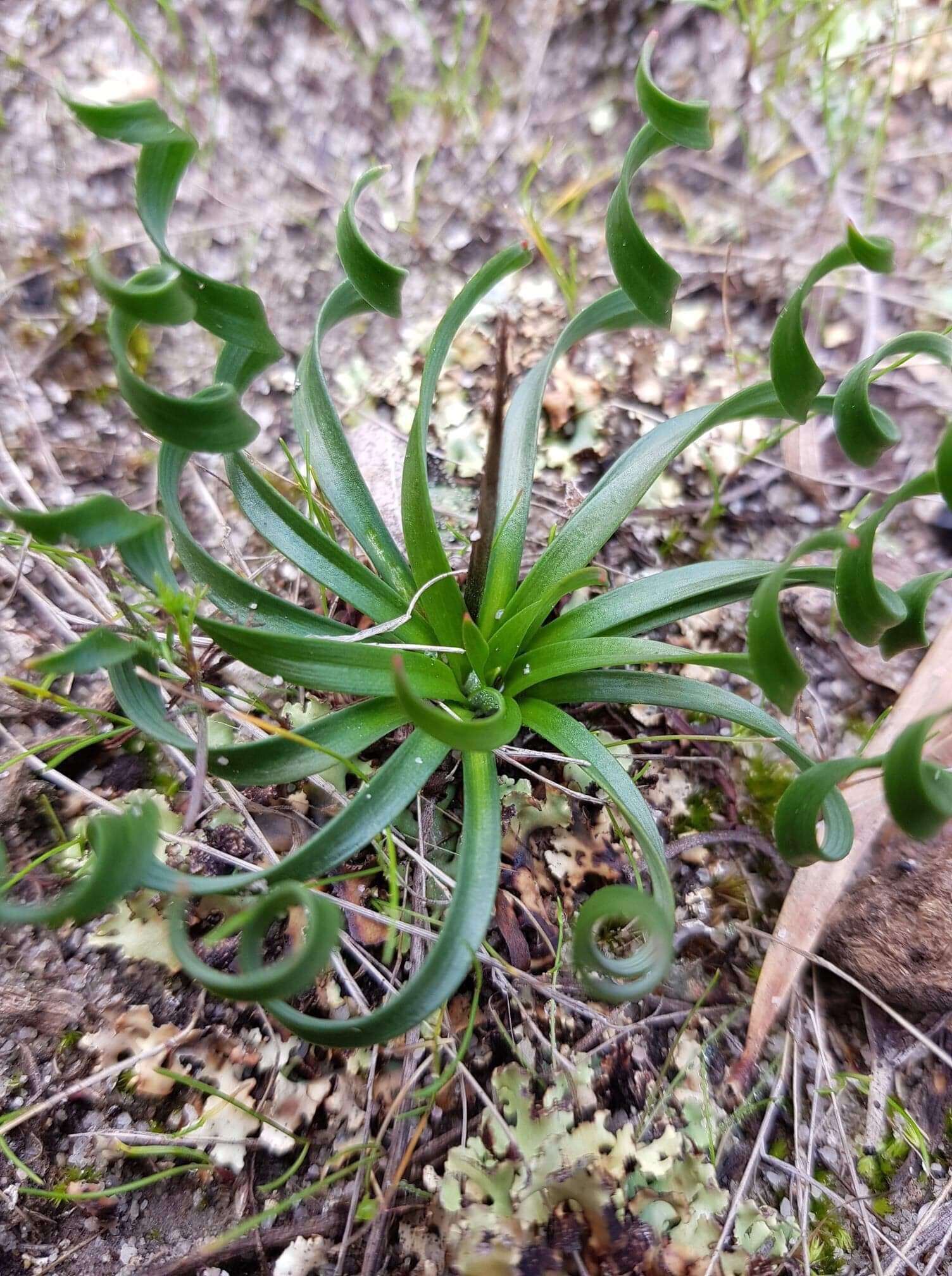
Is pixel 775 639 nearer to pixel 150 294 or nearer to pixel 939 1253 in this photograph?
pixel 150 294

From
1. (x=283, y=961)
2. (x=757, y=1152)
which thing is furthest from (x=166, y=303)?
(x=757, y=1152)

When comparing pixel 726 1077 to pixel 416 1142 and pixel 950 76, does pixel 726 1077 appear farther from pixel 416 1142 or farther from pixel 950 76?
pixel 950 76

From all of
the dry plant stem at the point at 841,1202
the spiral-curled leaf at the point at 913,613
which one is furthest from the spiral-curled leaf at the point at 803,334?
the dry plant stem at the point at 841,1202

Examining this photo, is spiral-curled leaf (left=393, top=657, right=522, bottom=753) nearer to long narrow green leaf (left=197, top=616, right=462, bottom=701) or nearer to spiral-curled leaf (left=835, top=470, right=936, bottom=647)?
long narrow green leaf (left=197, top=616, right=462, bottom=701)

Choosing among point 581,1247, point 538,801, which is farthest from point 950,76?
point 581,1247

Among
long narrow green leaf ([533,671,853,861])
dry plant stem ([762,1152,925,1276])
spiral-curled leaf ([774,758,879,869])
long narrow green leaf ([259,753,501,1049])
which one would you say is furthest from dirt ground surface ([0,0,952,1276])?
spiral-curled leaf ([774,758,879,869])

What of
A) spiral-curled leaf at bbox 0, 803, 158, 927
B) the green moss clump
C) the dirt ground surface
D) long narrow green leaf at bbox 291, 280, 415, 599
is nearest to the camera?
spiral-curled leaf at bbox 0, 803, 158, 927
